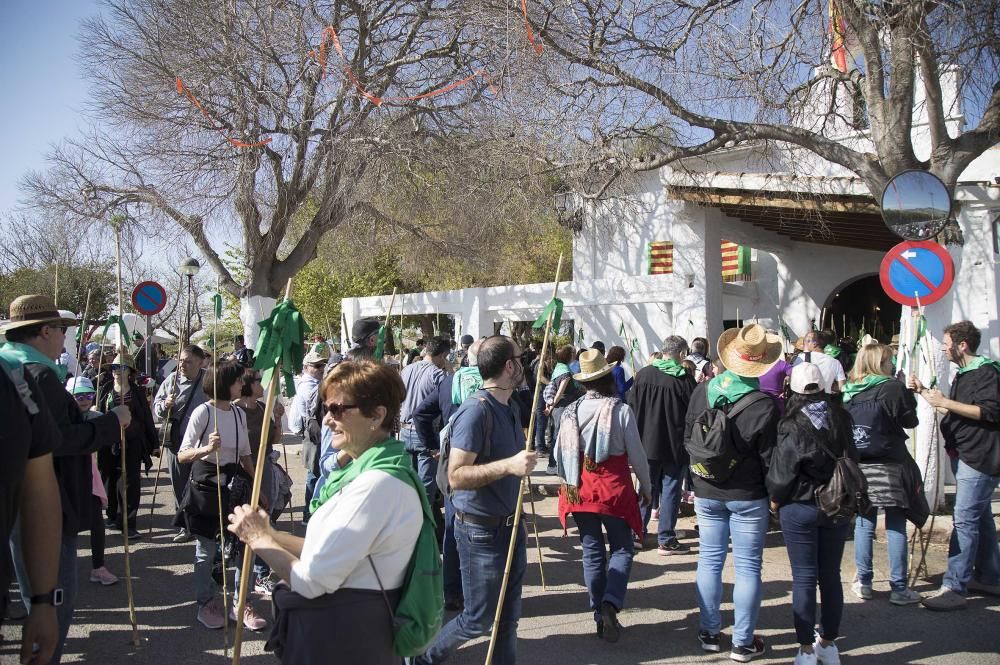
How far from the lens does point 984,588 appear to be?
564cm

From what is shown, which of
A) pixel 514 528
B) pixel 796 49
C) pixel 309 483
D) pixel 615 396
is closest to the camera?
pixel 514 528

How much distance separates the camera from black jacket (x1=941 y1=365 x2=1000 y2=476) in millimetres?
5285

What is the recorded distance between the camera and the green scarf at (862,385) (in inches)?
216

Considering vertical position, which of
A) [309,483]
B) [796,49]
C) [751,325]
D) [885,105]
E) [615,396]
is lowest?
[309,483]

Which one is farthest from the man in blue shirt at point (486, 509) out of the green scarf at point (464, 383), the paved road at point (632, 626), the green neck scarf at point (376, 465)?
the green scarf at point (464, 383)

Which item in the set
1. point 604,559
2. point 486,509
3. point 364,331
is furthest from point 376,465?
point 364,331

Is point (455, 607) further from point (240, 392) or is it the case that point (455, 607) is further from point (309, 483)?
point (240, 392)

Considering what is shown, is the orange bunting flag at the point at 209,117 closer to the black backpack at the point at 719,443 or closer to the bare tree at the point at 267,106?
the bare tree at the point at 267,106

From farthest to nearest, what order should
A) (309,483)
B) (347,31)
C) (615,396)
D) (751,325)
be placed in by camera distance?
(347,31), (309,483), (615,396), (751,325)

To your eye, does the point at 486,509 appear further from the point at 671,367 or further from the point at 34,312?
the point at 671,367

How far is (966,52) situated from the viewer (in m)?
8.01

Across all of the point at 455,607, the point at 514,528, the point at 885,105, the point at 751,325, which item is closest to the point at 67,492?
the point at 514,528

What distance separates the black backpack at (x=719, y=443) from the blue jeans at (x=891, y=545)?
166cm

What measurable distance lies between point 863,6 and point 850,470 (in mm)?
5955
